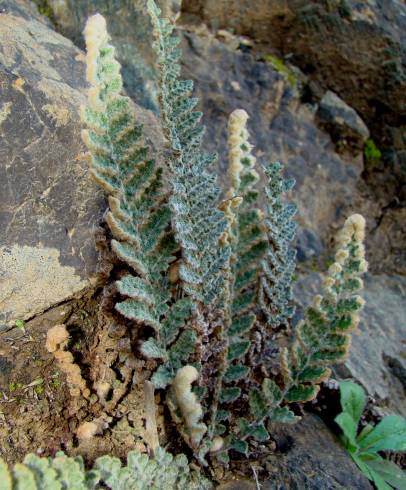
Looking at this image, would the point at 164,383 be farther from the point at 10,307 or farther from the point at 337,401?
the point at 337,401

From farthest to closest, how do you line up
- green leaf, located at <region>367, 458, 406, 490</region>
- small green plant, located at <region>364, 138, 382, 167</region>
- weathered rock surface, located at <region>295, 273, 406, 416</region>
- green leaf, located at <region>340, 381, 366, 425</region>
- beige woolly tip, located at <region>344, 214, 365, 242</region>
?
1. small green plant, located at <region>364, 138, 382, 167</region>
2. weathered rock surface, located at <region>295, 273, 406, 416</region>
3. green leaf, located at <region>340, 381, 366, 425</region>
4. green leaf, located at <region>367, 458, 406, 490</region>
5. beige woolly tip, located at <region>344, 214, 365, 242</region>

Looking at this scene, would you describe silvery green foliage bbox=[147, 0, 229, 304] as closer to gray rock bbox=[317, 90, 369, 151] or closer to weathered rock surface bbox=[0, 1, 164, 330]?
weathered rock surface bbox=[0, 1, 164, 330]

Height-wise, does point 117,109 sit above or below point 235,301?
above

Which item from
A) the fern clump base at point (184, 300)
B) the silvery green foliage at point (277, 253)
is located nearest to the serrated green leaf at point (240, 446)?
the fern clump base at point (184, 300)

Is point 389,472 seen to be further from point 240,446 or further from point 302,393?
point 240,446

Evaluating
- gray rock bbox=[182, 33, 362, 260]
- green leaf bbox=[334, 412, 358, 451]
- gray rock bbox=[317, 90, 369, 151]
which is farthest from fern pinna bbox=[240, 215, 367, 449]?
gray rock bbox=[317, 90, 369, 151]

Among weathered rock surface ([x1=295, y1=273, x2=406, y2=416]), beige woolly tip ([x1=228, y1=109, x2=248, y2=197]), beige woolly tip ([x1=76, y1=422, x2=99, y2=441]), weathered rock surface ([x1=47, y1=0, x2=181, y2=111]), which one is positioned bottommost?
weathered rock surface ([x1=295, y1=273, x2=406, y2=416])

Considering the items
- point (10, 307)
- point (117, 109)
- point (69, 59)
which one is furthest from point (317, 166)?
point (10, 307)
